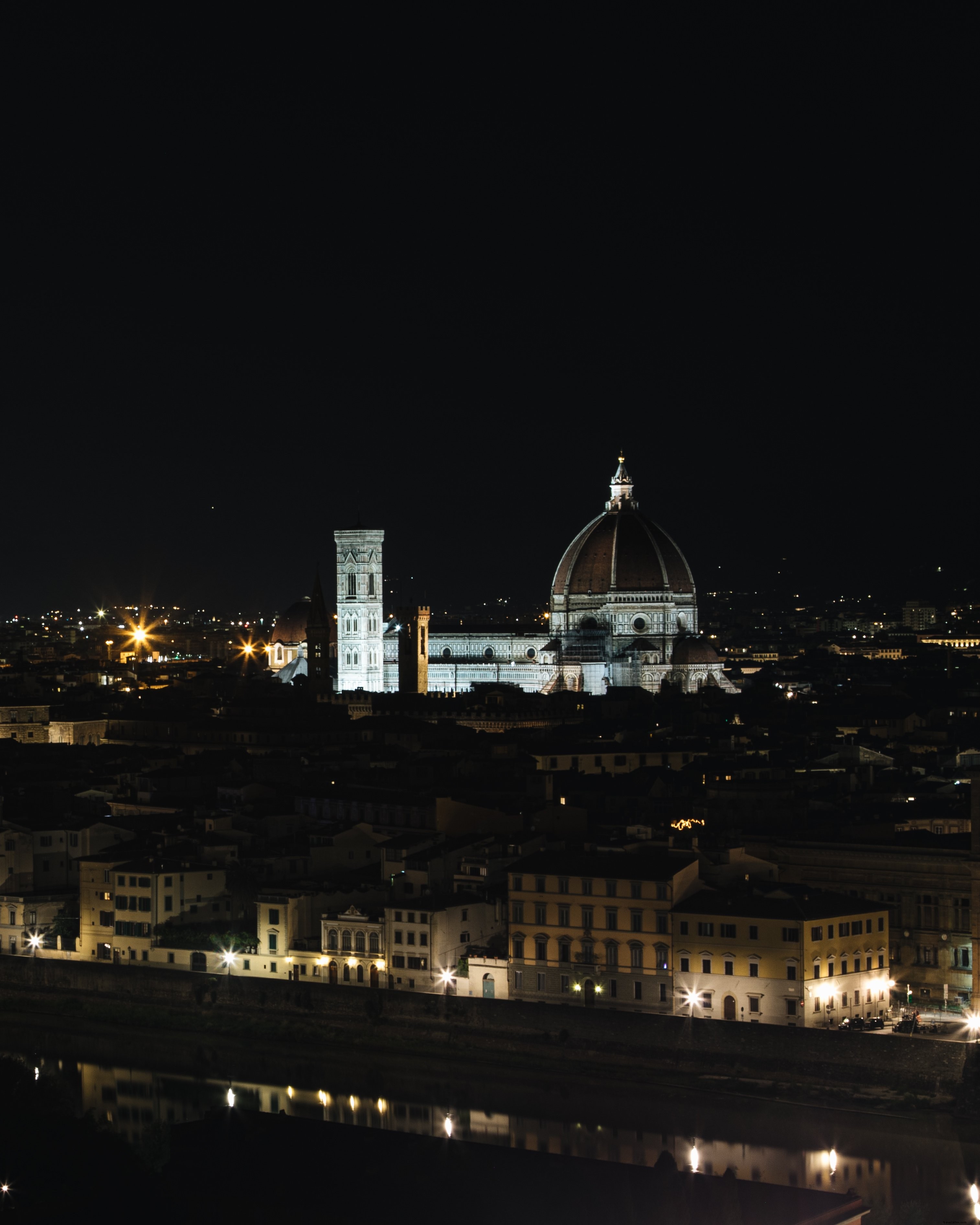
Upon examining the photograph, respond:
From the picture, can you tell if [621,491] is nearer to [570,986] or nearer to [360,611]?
[360,611]

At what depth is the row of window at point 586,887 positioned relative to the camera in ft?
122

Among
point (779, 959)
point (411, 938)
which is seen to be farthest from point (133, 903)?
point (779, 959)

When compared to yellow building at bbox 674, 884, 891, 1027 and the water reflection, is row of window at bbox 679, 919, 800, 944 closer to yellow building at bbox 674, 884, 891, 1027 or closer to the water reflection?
yellow building at bbox 674, 884, 891, 1027

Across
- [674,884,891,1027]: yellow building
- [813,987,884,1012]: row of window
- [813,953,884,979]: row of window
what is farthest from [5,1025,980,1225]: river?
[813,953,884,979]: row of window

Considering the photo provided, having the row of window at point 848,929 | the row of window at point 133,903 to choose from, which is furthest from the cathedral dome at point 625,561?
the row of window at point 848,929

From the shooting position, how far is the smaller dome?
312 feet

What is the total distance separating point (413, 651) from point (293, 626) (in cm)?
1992

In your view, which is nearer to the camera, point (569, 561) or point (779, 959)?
point (779, 959)

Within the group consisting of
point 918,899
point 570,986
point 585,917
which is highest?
point 918,899

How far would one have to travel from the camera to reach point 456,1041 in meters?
37.6

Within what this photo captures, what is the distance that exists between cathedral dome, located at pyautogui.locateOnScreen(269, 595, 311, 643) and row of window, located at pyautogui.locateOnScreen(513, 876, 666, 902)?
244 ft

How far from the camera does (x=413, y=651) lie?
9700 centimetres

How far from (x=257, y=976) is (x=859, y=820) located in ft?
36.4

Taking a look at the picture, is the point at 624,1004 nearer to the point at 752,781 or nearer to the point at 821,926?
the point at 821,926
